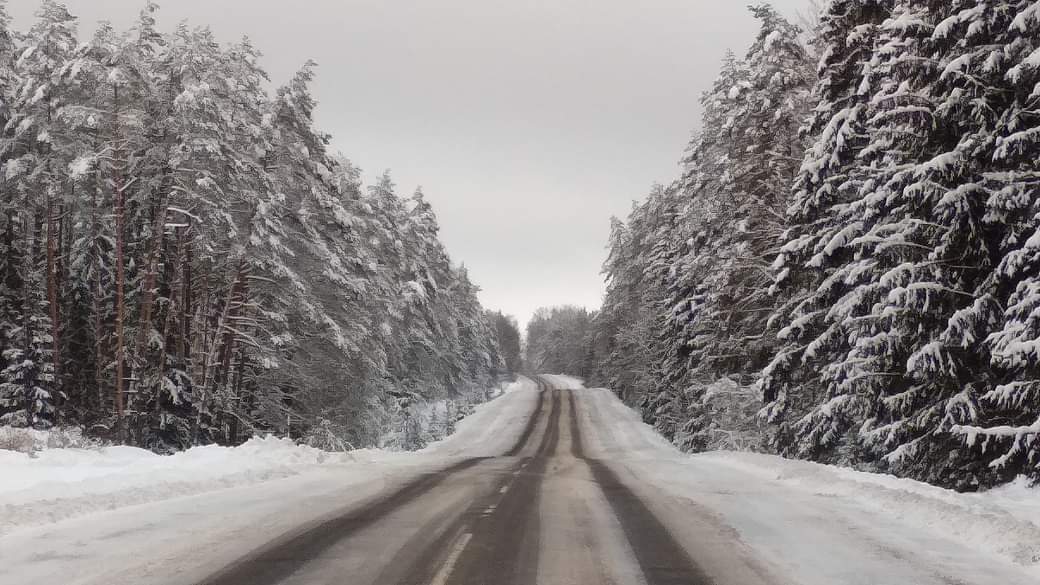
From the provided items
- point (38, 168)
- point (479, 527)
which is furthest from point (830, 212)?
point (38, 168)

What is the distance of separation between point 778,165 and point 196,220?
58.3ft

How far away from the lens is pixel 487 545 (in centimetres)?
799

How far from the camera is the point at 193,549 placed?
291 inches

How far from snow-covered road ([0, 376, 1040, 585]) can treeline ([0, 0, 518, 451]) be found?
30.3ft

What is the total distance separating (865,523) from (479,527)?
16.2ft

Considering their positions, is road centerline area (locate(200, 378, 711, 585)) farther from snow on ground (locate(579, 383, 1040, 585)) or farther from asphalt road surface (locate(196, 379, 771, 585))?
snow on ground (locate(579, 383, 1040, 585))

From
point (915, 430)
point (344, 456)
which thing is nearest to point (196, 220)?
point (344, 456)

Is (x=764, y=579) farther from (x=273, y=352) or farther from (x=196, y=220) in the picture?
(x=273, y=352)

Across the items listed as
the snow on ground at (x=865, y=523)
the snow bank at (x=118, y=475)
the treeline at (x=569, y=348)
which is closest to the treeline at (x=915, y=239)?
the snow on ground at (x=865, y=523)

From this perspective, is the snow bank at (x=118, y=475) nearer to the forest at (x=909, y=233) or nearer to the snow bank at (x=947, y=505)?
the snow bank at (x=947, y=505)

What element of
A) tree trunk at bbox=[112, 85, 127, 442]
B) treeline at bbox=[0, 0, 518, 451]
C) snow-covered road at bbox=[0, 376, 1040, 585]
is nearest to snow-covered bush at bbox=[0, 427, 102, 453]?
snow-covered road at bbox=[0, 376, 1040, 585]

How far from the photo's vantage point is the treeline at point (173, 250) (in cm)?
2217

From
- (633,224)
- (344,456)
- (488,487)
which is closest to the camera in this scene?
(488,487)

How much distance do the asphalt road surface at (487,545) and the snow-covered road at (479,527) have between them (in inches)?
1.4
